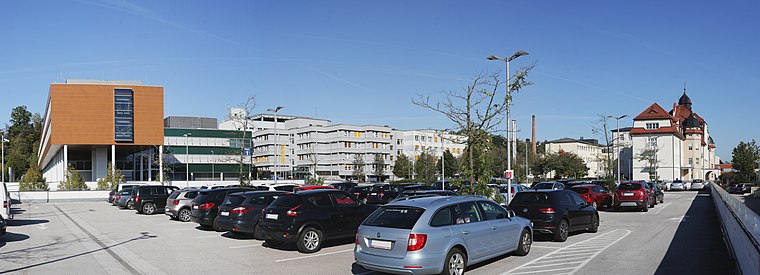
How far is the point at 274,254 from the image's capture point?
43.5ft

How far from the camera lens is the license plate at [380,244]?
9.47 m

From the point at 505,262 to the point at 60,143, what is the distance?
189 ft

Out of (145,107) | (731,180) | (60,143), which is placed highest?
(145,107)

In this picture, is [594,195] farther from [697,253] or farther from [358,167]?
[358,167]

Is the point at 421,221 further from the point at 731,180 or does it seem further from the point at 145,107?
the point at 731,180

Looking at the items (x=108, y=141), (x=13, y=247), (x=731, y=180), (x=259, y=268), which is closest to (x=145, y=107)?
(x=108, y=141)

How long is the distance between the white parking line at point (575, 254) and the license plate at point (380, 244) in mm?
2525

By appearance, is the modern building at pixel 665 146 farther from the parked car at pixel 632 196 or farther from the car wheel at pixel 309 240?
the car wheel at pixel 309 240

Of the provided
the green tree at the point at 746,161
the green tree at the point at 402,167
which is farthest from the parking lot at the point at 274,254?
the green tree at the point at 402,167

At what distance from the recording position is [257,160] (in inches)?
4633

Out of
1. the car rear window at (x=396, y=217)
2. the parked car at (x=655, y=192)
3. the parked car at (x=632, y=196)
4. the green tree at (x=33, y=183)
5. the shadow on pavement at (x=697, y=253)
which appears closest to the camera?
the car rear window at (x=396, y=217)

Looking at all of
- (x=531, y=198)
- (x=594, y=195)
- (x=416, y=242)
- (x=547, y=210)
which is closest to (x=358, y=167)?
(x=594, y=195)

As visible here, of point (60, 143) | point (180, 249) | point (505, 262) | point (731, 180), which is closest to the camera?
point (505, 262)

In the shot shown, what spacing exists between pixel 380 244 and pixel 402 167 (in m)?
90.4
